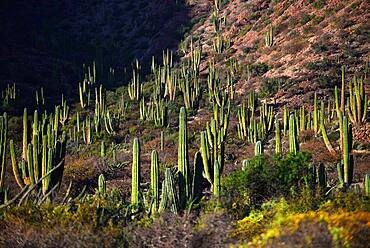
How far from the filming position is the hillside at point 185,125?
7027mm

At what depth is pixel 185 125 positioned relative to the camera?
11.2m

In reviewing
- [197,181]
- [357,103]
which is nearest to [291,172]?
[197,181]

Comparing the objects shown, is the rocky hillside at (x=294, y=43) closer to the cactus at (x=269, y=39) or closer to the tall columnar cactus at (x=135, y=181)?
the cactus at (x=269, y=39)

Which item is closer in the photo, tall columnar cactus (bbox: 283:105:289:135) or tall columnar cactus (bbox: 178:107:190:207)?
tall columnar cactus (bbox: 178:107:190:207)

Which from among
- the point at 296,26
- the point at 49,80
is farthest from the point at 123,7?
the point at 296,26

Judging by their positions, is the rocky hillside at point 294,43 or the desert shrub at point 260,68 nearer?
the rocky hillside at point 294,43

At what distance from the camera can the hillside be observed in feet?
23.1

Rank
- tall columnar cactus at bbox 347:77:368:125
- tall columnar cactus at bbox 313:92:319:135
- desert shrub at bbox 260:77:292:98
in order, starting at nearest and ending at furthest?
tall columnar cactus at bbox 347:77:368:125, tall columnar cactus at bbox 313:92:319:135, desert shrub at bbox 260:77:292:98

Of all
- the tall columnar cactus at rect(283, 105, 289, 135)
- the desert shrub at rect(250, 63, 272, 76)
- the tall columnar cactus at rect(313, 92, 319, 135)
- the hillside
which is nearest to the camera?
the hillside

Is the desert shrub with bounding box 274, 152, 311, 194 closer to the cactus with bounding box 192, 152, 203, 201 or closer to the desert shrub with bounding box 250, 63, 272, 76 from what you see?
the cactus with bounding box 192, 152, 203, 201

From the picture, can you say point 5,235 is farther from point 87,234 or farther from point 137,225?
point 137,225

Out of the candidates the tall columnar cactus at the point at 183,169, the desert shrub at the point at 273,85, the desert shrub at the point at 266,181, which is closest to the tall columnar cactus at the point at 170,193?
the tall columnar cactus at the point at 183,169

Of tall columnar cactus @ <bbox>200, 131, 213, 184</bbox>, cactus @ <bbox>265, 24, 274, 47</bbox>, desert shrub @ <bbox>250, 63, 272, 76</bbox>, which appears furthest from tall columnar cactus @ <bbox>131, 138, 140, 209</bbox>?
cactus @ <bbox>265, 24, 274, 47</bbox>

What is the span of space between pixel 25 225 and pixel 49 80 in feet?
113
